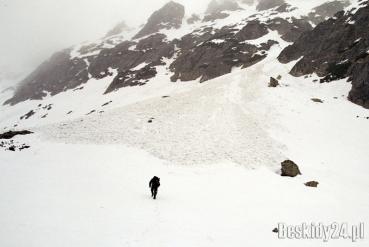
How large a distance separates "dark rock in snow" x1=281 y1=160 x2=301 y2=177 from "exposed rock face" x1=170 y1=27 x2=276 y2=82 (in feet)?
144

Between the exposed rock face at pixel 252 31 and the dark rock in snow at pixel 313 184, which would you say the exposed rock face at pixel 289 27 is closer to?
the exposed rock face at pixel 252 31

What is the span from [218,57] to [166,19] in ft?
223

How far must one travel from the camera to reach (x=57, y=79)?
12012 cm

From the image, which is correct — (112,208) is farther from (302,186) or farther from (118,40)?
(118,40)

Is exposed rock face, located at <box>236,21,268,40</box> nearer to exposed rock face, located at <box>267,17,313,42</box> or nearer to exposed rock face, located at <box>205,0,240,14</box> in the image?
exposed rock face, located at <box>267,17,313,42</box>

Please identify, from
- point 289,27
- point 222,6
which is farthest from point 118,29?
point 289,27

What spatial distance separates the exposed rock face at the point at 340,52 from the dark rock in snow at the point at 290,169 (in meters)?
17.2

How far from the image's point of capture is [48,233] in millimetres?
10922

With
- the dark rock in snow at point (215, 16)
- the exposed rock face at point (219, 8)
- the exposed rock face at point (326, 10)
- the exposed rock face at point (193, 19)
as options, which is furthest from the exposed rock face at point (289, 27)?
the exposed rock face at point (193, 19)

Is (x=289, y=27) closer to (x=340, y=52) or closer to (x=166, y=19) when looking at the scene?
(x=340, y=52)

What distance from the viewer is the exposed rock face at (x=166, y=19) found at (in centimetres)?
12861

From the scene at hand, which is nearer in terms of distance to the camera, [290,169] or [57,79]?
[290,169]

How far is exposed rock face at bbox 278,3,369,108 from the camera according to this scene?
120 feet

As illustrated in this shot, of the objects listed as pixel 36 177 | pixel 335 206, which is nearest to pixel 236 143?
pixel 335 206
